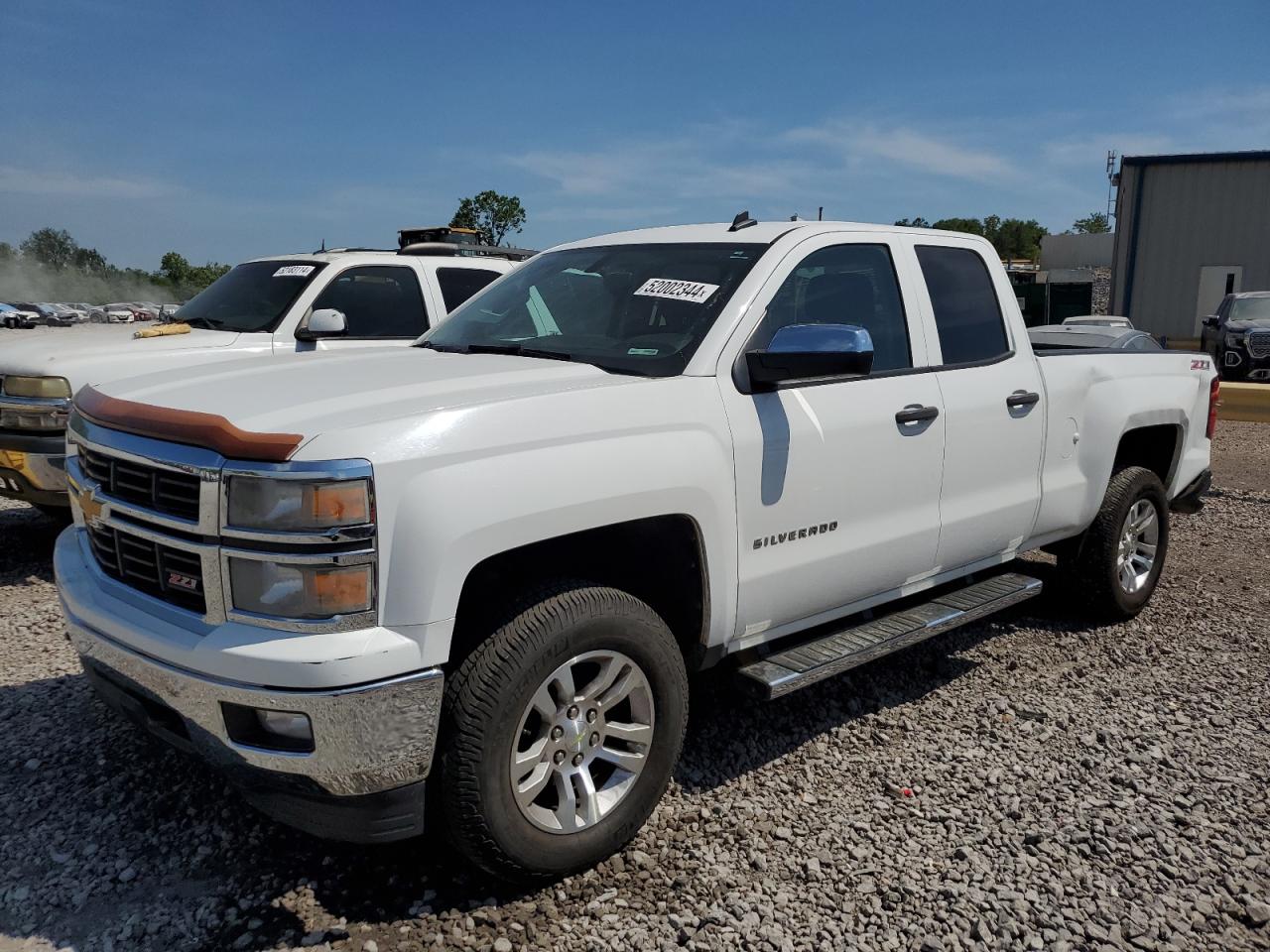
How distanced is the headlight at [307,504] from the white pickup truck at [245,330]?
9.79ft

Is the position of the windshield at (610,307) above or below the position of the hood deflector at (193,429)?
above

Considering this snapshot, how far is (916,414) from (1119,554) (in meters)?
2.08

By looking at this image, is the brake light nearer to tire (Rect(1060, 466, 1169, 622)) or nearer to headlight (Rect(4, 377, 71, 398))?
tire (Rect(1060, 466, 1169, 622))

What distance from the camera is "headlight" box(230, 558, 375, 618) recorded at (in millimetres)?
2334

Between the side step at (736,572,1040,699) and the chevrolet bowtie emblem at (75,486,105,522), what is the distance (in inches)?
80.6

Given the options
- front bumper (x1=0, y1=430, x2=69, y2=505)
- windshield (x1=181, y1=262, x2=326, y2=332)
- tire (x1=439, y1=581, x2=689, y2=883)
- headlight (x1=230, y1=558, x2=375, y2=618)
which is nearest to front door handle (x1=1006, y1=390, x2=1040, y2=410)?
tire (x1=439, y1=581, x2=689, y2=883)

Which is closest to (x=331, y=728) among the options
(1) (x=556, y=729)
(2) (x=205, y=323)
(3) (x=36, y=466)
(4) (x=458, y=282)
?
(1) (x=556, y=729)

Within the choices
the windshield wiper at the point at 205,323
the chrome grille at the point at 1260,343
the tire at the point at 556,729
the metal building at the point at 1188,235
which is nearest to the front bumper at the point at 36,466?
the windshield wiper at the point at 205,323

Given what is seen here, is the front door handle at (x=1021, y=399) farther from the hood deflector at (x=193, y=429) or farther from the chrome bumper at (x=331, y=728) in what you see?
the hood deflector at (x=193, y=429)

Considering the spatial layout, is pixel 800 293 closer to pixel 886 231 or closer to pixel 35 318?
pixel 886 231

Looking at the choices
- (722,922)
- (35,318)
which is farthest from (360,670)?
(35,318)

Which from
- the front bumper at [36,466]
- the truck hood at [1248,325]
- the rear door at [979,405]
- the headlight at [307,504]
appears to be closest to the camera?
the headlight at [307,504]

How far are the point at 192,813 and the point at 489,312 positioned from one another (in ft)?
6.93

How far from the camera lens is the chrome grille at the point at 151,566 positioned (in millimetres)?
2504
